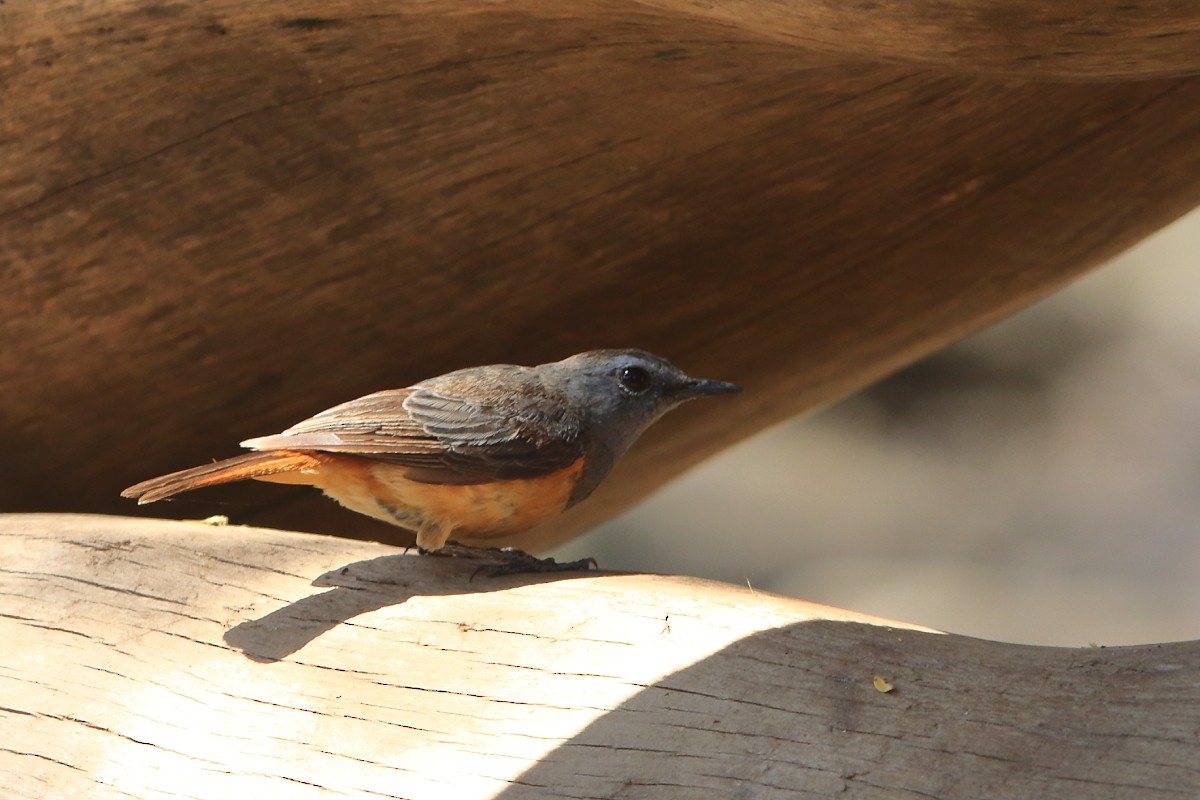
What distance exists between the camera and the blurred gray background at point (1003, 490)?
8219 mm

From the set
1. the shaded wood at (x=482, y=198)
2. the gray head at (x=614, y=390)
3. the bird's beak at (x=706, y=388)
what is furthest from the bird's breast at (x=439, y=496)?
the shaded wood at (x=482, y=198)

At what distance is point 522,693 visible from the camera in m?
2.39

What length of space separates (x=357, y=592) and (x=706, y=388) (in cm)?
121

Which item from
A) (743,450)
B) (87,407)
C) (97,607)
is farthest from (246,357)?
(743,450)

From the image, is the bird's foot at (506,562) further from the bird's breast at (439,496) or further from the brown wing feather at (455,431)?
the brown wing feather at (455,431)

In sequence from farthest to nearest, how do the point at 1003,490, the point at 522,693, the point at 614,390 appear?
the point at 1003,490 < the point at 614,390 < the point at 522,693

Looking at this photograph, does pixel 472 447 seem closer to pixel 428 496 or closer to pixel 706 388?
pixel 428 496

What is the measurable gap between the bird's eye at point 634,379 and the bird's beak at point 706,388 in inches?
4.8

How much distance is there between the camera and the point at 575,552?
8.98 m

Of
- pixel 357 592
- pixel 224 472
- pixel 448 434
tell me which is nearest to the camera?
pixel 357 592

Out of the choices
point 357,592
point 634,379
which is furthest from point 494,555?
point 634,379

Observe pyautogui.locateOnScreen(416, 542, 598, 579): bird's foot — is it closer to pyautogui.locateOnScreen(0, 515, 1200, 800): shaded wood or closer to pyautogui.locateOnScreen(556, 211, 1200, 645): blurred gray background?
pyautogui.locateOnScreen(0, 515, 1200, 800): shaded wood

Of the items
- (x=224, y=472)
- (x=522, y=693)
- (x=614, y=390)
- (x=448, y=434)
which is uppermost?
(x=614, y=390)

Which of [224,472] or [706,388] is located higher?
[706,388]
